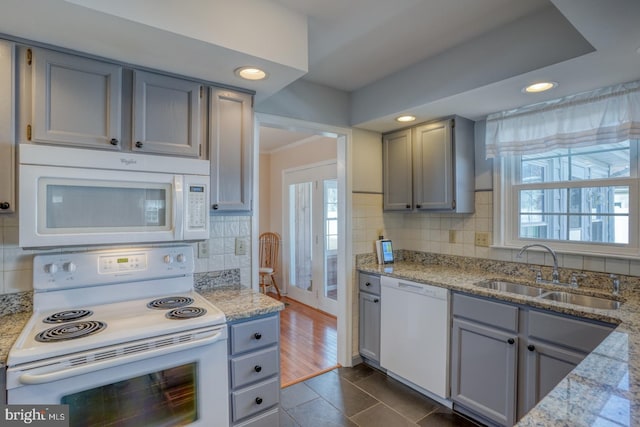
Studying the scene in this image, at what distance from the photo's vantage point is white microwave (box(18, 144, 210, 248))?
55.6 inches

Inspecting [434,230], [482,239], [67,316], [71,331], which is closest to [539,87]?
[482,239]

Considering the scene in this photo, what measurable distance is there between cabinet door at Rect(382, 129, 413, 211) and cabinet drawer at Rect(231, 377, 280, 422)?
1.77m

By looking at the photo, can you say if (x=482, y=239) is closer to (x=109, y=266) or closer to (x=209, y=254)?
(x=209, y=254)

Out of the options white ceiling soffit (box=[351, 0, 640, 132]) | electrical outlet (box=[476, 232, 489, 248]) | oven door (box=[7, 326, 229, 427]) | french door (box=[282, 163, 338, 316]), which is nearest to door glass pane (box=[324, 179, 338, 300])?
french door (box=[282, 163, 338, 316])

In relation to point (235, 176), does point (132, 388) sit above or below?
below

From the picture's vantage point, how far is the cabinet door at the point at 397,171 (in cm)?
288

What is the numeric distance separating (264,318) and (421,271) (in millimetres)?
1397

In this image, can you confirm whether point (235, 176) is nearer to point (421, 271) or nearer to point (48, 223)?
point (48, 223)

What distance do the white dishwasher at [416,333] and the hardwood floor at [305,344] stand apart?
61 cm

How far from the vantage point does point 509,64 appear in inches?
73.2

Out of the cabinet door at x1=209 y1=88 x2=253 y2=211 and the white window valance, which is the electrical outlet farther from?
the cabinet door at x1=209 y1=88 x2=253 y2=211

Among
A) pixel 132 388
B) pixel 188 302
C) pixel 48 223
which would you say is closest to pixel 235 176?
pixel 188 302

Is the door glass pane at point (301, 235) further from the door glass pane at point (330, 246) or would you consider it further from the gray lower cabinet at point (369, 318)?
the gray lower cabinet at point (369, 318)

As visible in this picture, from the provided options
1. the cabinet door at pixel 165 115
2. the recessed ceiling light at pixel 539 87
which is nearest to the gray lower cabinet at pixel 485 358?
the recessed ceiling light at pixel 539 87
